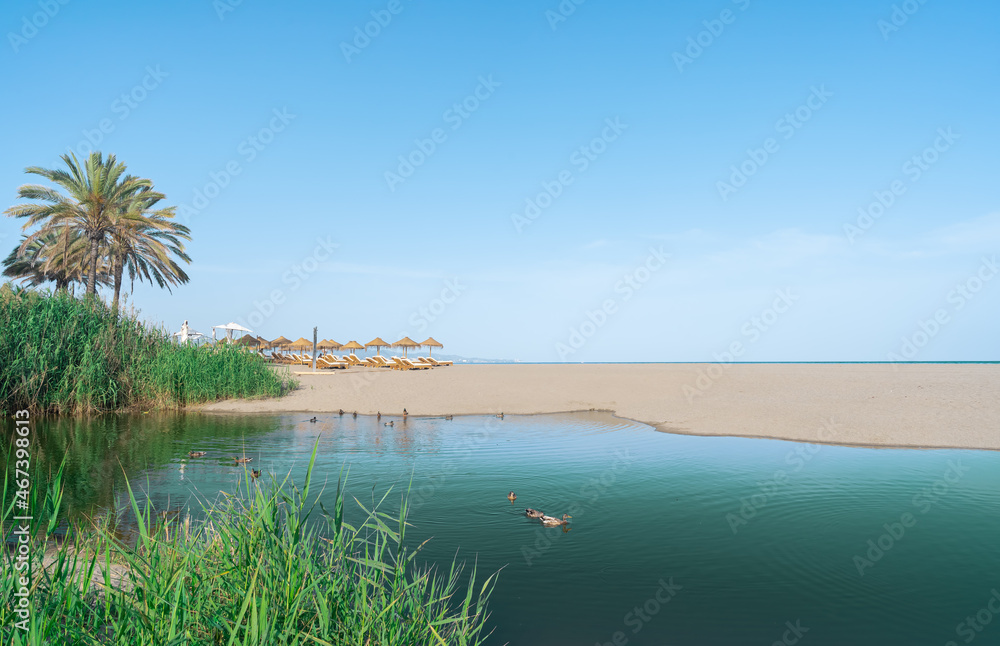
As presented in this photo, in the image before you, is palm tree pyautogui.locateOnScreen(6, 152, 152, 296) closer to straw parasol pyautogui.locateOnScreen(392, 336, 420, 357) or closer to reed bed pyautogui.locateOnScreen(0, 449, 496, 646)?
reed bed pyautogui.locateOnScreen(0, 449, 496, 646)

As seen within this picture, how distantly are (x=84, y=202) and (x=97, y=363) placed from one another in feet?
49.7

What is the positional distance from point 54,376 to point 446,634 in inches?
761

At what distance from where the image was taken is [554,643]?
4758 millimetres

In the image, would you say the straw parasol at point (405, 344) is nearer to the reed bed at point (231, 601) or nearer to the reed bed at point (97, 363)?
the reed bed at point (97, 363)

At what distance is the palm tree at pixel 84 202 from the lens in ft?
91.9

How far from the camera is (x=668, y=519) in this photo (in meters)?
8.16

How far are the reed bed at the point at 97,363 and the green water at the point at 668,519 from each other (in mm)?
3114

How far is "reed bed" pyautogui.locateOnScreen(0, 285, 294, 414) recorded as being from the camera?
17.1 m

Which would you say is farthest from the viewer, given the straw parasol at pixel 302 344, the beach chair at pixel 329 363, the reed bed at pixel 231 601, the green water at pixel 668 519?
the straw parasol at pixel 302 344

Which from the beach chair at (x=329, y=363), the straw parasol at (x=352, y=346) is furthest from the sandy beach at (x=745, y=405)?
the straw parasol at (x=352, y=346)

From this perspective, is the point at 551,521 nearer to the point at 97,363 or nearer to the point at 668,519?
the point at 668,519

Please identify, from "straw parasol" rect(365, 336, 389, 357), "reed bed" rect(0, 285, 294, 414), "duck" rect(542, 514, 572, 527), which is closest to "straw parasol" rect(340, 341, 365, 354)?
"straw parasol" rect(365, 336, 389, 357)

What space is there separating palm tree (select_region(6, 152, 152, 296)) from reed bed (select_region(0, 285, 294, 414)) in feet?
33.9

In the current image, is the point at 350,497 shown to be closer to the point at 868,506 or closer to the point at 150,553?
the point at 150,553
